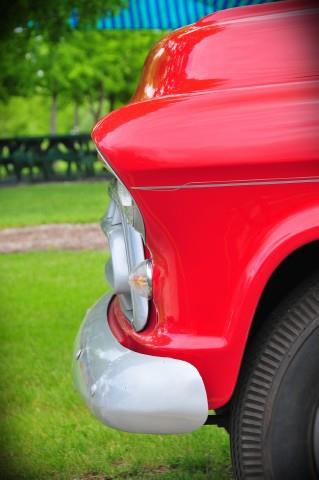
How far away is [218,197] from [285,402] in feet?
→ 2.12

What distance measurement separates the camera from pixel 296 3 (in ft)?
9.44

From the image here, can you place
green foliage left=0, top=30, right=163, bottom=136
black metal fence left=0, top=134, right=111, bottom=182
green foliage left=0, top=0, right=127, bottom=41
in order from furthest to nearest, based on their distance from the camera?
green foliage left=0, top=30, right=163, bottom=136 → black metal fence left=0, top=134, right=111, bottom=182 → green foliage left=0, top=0, right=127, bottom=41

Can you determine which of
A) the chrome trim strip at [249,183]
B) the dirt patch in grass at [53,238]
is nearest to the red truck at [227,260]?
the chrome trim strip at [249,183]

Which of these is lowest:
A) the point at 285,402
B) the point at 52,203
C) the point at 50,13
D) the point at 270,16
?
the point at 52,203

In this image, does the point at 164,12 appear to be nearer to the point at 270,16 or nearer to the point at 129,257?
the point at 270,16

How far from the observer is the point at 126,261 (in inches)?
120

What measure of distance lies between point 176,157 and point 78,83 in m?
28.0

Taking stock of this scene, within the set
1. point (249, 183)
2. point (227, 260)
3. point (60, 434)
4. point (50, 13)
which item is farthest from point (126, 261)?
point (50, 13)

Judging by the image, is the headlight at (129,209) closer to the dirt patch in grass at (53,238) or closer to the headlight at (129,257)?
the headlight at (129,257)

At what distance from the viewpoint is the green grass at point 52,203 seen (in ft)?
41.8

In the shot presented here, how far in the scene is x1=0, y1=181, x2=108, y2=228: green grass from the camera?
12727 millimetres

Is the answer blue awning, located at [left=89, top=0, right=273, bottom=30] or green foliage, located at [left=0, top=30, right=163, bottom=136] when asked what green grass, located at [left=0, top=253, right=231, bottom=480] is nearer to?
blue awning, located at [left=89, top=0, right=273, bottom=30]

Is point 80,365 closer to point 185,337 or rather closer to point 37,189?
point 185,337

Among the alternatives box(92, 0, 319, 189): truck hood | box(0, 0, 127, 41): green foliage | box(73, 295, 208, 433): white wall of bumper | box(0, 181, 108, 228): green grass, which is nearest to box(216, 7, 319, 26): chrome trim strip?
box(92, 0, 319, 189): truck hood
